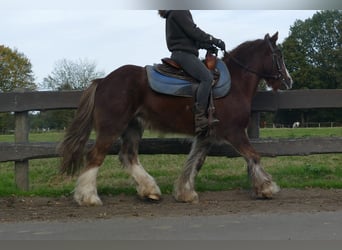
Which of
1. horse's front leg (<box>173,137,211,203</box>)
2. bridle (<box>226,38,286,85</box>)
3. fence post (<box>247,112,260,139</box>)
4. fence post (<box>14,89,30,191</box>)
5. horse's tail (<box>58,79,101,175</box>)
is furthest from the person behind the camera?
fence post (<box>247,112,260,139</box>)

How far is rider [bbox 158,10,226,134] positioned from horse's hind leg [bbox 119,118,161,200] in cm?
99

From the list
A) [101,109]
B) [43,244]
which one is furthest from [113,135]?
[43,244]

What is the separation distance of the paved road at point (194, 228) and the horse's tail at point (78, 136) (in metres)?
1.49

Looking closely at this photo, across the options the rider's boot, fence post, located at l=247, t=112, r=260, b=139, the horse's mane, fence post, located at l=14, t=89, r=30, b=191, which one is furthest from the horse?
fence post, located at l=14, t=89, r=30, b=191

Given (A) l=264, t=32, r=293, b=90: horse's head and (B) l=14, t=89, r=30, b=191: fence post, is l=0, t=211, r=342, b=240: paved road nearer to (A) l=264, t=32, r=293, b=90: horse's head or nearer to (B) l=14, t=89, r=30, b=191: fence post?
(B) l=14, t=89, r=30, b=191: fence post

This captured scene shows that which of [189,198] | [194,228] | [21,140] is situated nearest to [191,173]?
[189,198]

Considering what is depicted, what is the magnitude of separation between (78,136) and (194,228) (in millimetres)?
2652

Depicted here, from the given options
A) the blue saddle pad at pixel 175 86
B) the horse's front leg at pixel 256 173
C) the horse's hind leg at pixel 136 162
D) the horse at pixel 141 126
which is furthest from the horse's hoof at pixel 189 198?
the blue saddle pad at pixel 175 86

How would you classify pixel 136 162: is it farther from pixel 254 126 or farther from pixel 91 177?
pixel 254 126

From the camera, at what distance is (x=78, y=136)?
6371 mm

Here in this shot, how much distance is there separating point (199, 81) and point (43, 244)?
328 cm

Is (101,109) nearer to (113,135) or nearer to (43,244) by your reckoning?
(113,135)

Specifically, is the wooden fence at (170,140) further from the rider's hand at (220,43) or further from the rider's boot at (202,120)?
the rider's hand at (220,43)

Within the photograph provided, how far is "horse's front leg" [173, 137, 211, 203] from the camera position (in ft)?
20.2
